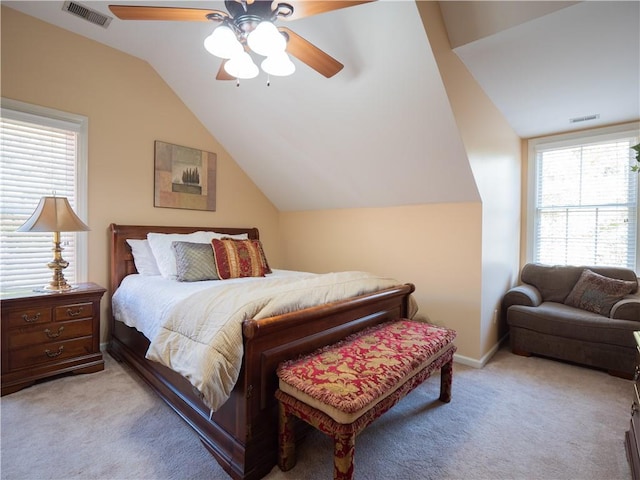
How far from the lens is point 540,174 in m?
3.88

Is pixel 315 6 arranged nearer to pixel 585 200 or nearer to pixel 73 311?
pixel 73 311

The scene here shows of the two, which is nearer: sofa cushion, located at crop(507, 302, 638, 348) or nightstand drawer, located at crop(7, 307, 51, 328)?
nightstand drawer, located at crop(7, 307, 51, 328)

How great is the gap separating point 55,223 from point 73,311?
0.69 meters

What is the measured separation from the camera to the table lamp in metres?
2.35

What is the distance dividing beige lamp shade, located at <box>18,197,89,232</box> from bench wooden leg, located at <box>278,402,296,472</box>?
216cm

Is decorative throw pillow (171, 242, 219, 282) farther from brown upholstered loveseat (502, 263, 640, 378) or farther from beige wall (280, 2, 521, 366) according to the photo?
brown upholstered loveseat (502, 263, 640, 378)

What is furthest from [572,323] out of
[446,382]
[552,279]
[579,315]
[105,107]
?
[105,107]

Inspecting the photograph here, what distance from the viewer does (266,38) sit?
1.54 m

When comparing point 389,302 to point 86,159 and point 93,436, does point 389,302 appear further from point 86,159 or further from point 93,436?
point 86,159

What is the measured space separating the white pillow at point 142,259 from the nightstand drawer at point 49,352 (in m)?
0.73

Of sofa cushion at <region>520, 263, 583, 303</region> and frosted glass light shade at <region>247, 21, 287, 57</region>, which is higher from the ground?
frosted glass light shade at <region>247, 21, 287, 57</region>

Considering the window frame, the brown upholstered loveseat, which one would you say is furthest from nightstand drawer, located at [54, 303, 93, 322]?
the window frame

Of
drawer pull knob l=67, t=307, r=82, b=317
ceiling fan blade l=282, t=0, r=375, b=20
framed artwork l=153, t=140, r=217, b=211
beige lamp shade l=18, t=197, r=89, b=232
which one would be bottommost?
drawer pull knob l=67, t=307, r=82, b=317

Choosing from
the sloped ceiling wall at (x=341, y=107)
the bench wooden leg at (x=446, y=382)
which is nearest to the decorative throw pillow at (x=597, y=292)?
the sloped ceiling wall at (x=341, y=107)
